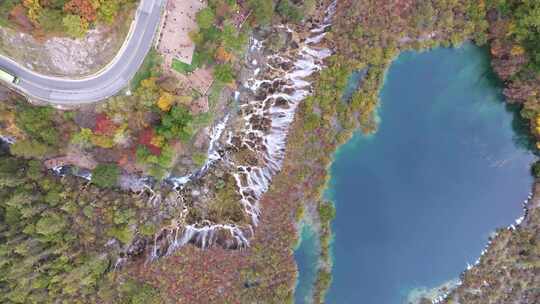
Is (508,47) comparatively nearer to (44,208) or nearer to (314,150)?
(314,150)

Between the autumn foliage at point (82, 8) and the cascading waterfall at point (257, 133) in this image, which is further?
the cascading waterfall at point (257, 133)

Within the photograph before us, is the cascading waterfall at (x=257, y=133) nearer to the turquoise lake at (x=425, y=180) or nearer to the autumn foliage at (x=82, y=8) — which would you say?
the turquoise lake at (x=425, y=180)

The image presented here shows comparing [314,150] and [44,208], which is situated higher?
[314,150]

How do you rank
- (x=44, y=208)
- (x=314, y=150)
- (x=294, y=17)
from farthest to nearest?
(x=314, y=150), (x=294, y=17), (x=44, y=208)

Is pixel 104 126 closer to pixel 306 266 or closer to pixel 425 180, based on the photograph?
pixel 306 266

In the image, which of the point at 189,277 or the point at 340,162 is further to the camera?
the point at 340,162

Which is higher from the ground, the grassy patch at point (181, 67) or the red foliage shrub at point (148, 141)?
the grassy patch at point (181, 67)

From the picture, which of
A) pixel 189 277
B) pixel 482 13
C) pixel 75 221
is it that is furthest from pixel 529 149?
pixel 75 221

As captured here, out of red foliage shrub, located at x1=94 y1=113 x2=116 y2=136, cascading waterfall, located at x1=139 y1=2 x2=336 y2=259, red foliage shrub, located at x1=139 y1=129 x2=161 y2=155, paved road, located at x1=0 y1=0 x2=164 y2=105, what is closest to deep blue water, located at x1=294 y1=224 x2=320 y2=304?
cascading waterfall, located at x1=139 y1=2 x2=336 y2=259

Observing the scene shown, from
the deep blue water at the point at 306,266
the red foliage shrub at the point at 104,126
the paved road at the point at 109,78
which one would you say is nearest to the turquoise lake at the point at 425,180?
the deep blue water at the point at 306,266
